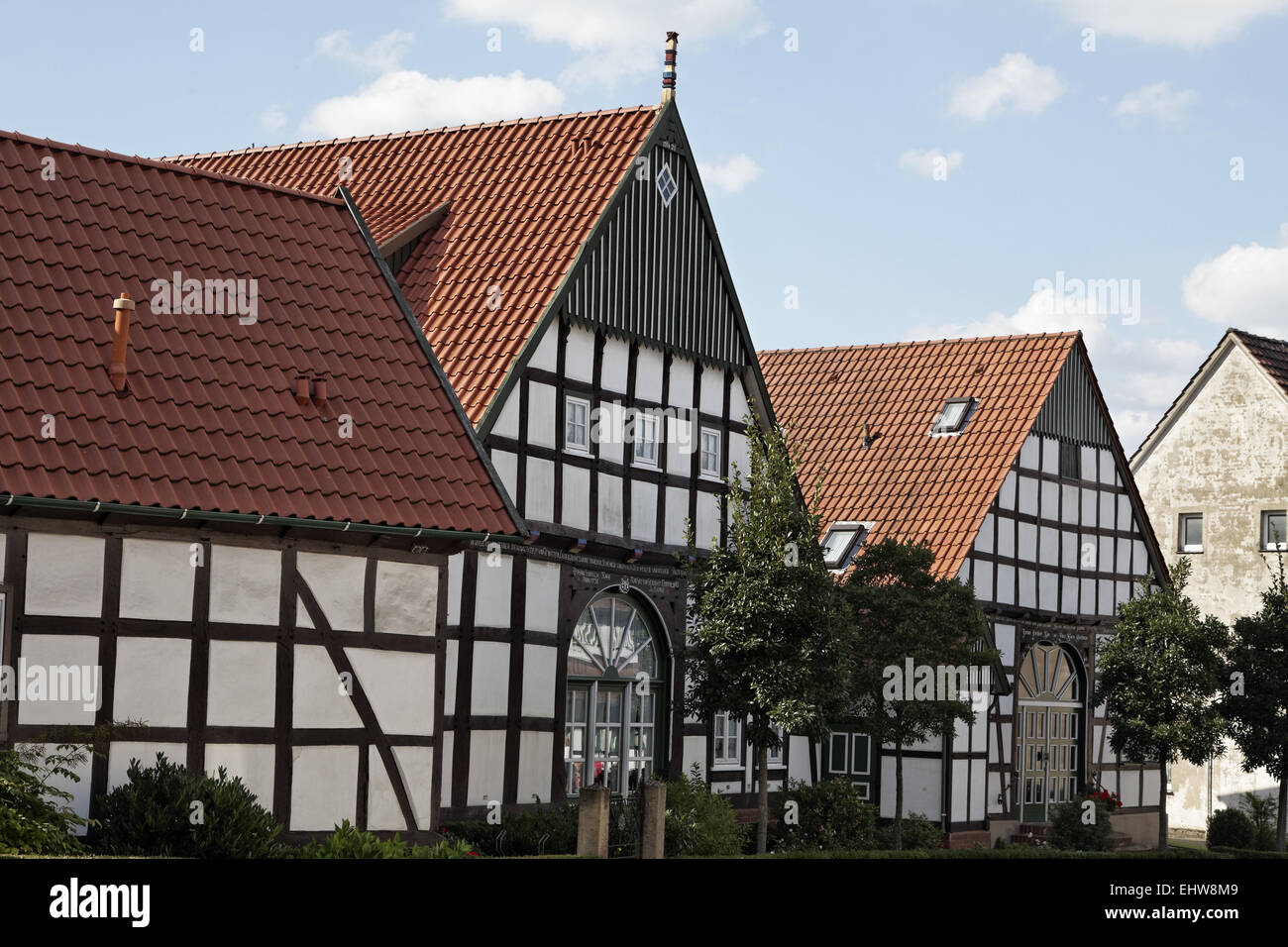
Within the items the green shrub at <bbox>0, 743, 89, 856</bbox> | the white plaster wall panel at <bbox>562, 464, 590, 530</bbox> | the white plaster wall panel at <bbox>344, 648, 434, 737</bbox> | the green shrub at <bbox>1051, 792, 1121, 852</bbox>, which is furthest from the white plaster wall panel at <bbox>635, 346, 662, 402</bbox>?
the green shrub at <bbox>1051, 792, 1121, 852</bbox>

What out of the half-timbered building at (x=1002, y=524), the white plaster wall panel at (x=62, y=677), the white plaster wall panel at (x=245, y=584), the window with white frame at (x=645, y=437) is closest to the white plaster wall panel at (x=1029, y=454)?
the half-timbered building at (x=1002, y=524)

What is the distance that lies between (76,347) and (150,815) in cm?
450

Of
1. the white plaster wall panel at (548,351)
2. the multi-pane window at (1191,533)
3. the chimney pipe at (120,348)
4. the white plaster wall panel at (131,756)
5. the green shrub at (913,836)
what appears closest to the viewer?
the white plaster wall panel at (131,756)

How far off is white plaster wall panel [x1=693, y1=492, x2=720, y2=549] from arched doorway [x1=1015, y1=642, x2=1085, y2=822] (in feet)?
30.8

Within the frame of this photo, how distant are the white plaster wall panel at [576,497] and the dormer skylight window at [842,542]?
8605 mm

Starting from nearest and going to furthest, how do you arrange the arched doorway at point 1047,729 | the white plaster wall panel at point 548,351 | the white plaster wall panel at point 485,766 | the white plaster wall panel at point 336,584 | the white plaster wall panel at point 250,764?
1. the white plaster wall panel at point 250,764
2. the white plaster wall panel at point 336,584
3. the white plaster wall panel at point 485,766
4. the white plaster wall panel at point 548,351
5. the arched doorway at point 1047,729

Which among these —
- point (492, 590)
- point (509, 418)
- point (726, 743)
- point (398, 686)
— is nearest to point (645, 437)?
point (509, 418)

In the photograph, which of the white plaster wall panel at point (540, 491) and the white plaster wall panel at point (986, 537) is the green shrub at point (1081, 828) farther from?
the white plaster wall panel at point (540, 491)

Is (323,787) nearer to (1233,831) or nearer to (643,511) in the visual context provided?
(643,511)

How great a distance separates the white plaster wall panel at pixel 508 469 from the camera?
71.7 ft

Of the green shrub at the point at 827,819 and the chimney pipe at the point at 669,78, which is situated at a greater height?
the chimney pipe at the point at 669,78

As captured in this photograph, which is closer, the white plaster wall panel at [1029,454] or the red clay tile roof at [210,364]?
the red clay tile roof at [210,364]

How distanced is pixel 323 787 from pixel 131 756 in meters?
2.13

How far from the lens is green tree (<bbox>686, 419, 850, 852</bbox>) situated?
74.6 ft
